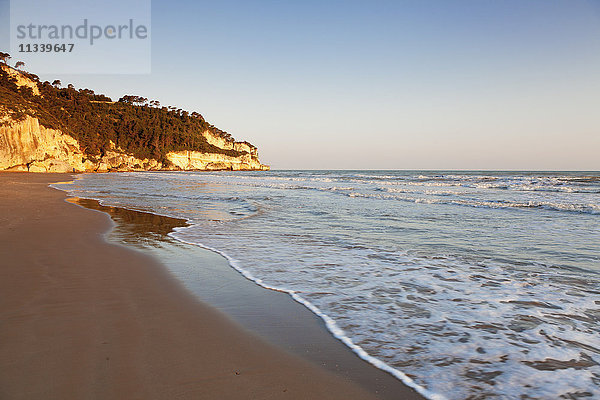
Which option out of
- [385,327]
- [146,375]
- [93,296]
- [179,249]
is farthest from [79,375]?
[179,249]

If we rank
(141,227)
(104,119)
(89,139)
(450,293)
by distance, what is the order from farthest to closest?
(104,119), (89,139), (141,227), (450,293)

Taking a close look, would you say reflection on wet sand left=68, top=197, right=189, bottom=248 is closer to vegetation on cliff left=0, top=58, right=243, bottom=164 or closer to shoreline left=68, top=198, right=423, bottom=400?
shoreline left=68, top=198, right=423, bottom=400

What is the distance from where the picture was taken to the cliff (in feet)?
155

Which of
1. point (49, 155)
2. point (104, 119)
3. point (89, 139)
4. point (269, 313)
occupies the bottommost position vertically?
point (269, 313)

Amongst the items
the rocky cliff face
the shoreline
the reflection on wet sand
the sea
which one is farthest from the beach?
the rocky cliff face

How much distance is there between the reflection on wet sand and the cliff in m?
48.9

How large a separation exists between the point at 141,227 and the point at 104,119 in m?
102

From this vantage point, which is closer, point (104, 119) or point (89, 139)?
point (89, 139)

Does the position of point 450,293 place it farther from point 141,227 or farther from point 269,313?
point 141,227

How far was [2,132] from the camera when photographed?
4366 centimetres

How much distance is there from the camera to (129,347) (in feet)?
7.45

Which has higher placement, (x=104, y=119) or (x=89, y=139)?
(x=104, y=119)

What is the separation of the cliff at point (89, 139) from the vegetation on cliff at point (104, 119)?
130 millimetres

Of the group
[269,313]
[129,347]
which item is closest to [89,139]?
[269,313]
